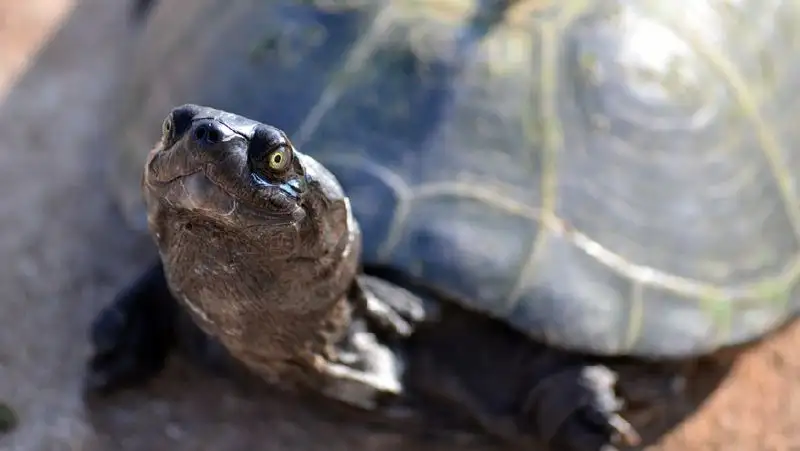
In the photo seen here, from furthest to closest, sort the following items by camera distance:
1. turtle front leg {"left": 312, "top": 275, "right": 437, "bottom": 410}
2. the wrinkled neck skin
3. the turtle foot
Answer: the turtle foot < turtle front leg {"left": 312, "top": 275, "right": 437, "bottom": 410} < the wrinkled neck skin

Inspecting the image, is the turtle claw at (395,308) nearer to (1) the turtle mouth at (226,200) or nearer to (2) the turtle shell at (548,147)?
(2) the turtle shell at (548,147)

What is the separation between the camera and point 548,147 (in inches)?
55.0

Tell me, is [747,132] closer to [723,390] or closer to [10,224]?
[723,390]

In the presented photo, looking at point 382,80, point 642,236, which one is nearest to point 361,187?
point 382,80

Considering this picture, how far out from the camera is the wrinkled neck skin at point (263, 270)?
989 mm

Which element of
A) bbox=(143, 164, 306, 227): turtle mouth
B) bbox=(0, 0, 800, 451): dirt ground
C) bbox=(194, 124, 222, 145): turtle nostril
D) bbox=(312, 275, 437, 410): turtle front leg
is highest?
bbox=(194, 124, 222, 145): turtle nostril

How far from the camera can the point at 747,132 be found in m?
1.55

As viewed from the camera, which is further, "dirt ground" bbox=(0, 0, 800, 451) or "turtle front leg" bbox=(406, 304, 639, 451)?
"dirt ground" bbox=(0, 0, 800, 451)

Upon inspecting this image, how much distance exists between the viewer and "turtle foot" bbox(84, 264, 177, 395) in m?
1.56

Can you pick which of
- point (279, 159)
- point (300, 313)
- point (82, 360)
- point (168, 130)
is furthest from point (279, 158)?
point (82, 360)

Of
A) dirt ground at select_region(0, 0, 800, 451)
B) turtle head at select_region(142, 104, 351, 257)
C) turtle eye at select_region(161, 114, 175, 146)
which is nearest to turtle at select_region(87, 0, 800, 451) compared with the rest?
dirt ground at select_region(0, 0, 800, 451)

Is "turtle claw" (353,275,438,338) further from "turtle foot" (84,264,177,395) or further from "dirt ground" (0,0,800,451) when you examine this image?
"turtle foot" (84,264,177,395)

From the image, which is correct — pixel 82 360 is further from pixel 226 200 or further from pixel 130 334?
pixel 226 200

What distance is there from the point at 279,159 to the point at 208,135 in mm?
78
